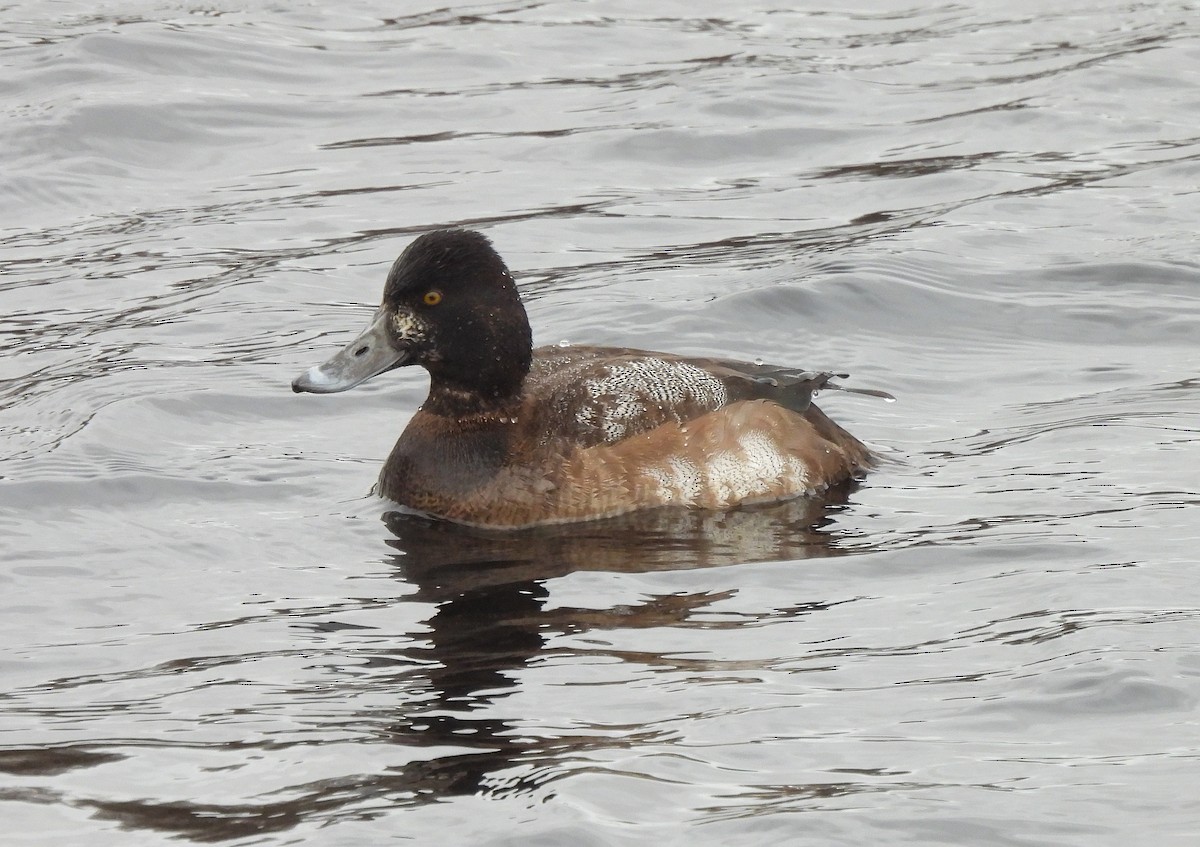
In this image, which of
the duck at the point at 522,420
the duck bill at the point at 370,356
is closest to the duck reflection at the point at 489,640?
the duck at the point at 522,420

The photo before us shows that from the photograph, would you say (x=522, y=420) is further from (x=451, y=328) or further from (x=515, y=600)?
(x=515, y=600)

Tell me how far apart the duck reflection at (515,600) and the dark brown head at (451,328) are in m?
0.67

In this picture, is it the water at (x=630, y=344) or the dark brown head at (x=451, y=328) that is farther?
the dark brown head at (x=451, y=328)

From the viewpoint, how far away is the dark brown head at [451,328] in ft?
29.3

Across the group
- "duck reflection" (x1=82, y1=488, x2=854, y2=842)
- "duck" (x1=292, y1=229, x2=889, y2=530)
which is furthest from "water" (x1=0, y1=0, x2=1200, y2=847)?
"duck" (x1=292, y1=229, x2=889, y2=530)

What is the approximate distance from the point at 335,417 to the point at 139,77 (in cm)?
647

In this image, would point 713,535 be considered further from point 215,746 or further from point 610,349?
point 215,746

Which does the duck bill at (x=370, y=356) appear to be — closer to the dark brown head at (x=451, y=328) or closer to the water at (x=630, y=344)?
the dark brown head at (x=451, y=328)

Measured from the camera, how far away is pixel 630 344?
1138cm

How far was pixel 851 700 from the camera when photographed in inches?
260

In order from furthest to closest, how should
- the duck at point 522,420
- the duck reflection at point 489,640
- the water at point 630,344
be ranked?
the duck at point 522,420, the water at point 630,344, the duck reflection at point 489,640

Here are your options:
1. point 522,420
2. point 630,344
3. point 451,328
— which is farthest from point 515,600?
point 630,344

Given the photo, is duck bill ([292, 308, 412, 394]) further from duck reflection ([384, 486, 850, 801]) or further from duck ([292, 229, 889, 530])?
duck reflection ([384, 486, 850, 801])

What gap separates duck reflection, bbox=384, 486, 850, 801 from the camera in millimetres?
6176
